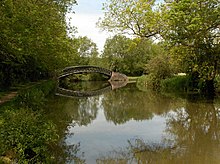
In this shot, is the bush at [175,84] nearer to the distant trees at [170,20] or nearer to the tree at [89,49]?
the distant trees at [170,20]

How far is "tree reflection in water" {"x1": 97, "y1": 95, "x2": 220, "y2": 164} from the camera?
25.0 ft

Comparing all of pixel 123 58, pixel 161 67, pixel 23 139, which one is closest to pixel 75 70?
pixel 161 67

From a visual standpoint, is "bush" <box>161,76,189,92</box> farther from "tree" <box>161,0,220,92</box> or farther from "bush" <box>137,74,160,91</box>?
"tree" <box>161,0,220,92</box>

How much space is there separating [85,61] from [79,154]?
52.3m

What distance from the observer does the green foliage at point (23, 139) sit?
20.0ft

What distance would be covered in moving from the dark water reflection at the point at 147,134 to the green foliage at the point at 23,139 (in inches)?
51.9

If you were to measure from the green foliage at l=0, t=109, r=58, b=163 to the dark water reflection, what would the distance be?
1319 millimetres

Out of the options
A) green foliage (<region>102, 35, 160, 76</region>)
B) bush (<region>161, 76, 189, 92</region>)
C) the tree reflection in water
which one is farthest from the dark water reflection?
green foliage (<region>102, 35, 160, 76</region>)

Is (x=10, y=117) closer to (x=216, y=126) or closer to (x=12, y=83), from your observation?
(x=216, y=126)

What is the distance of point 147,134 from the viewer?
10602 millimetres

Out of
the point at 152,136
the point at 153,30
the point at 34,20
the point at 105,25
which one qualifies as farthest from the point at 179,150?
the point at 105,25

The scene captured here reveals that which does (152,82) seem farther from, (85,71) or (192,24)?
(192,24)

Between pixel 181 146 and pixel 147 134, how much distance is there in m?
1.89

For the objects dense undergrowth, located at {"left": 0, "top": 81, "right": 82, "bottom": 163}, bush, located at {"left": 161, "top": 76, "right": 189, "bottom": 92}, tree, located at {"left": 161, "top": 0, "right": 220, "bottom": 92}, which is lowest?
dense undergrowth, located at {"left": 0, "top": 81, "right": 82, "bottom": 163}
